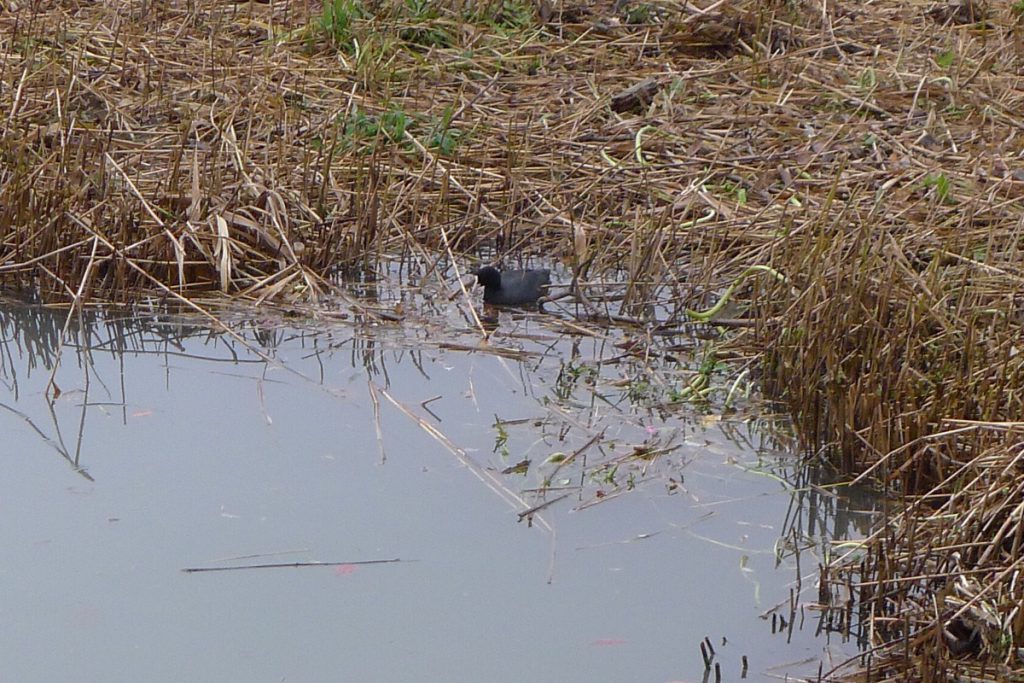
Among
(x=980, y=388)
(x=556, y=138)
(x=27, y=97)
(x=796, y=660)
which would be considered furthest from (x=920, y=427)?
(x=27, y=97)

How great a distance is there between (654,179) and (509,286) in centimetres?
102

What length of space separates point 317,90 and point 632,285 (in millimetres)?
2134

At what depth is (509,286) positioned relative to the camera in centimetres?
465

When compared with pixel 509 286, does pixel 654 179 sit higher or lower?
→ higher

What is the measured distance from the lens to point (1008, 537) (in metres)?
2.93

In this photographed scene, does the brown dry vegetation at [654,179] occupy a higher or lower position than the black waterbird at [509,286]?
higher

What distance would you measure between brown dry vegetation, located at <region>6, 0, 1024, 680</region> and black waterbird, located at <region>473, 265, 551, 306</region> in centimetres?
28

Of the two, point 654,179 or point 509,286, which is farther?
point 654,179

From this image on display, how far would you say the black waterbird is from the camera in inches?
182

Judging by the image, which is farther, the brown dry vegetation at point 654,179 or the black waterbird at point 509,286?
the black waterbird at point 509,286

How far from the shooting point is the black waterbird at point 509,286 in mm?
4621

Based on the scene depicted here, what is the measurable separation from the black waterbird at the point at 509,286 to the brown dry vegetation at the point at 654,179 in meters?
0.28

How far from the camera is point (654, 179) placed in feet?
17.7

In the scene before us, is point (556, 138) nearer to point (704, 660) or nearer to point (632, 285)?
point (632, 285)
